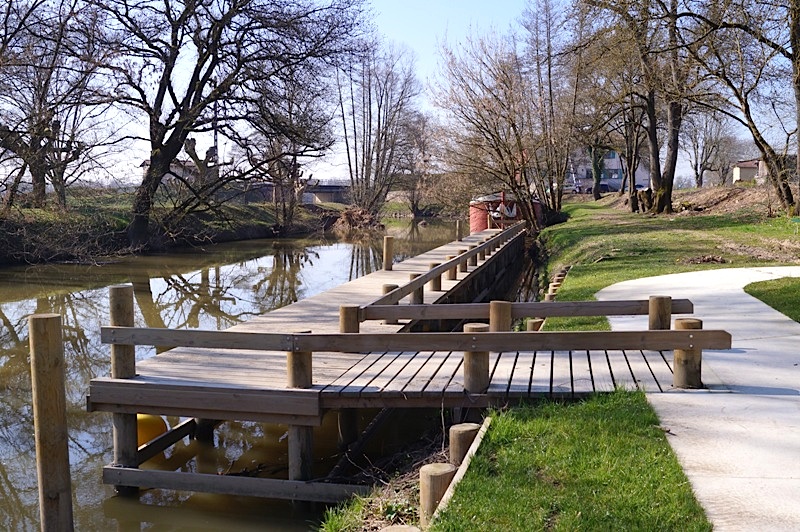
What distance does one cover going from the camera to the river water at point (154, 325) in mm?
7234

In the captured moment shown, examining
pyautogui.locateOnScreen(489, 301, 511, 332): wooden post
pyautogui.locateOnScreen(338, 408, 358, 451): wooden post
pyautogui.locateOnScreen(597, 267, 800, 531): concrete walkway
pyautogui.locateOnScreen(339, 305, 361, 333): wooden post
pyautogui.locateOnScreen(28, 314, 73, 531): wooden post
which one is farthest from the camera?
pyautogui.locateOnScreen(338, 408, 358, 451): wooden post

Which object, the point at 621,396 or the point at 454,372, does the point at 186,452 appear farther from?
the point at 621,396

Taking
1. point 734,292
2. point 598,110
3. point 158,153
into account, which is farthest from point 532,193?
point 734,292

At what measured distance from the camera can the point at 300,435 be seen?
703 centimetres

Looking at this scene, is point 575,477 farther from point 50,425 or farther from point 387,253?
point 387,253

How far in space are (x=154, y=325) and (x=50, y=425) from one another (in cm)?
1100

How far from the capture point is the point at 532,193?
37.1 m

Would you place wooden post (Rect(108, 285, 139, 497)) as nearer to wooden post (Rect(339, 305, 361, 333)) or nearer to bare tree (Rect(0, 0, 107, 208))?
wooden post (Rect(339, 305, 361, 333))

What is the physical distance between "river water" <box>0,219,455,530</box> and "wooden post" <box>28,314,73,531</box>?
2.70ft

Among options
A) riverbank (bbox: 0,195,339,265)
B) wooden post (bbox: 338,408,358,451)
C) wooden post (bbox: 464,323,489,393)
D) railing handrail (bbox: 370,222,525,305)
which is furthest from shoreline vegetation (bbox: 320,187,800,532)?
riverbank (bbox: 0,195,339,265)

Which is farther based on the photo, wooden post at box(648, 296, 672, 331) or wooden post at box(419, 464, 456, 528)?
wooden post at box(648, 296, 672, 331)

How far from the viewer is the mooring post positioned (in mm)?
6887

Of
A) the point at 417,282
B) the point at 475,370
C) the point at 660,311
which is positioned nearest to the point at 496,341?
the point at 475,370

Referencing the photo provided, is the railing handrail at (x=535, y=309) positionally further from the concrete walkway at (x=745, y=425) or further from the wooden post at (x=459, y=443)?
the wooden post at (x=459, y=443)
